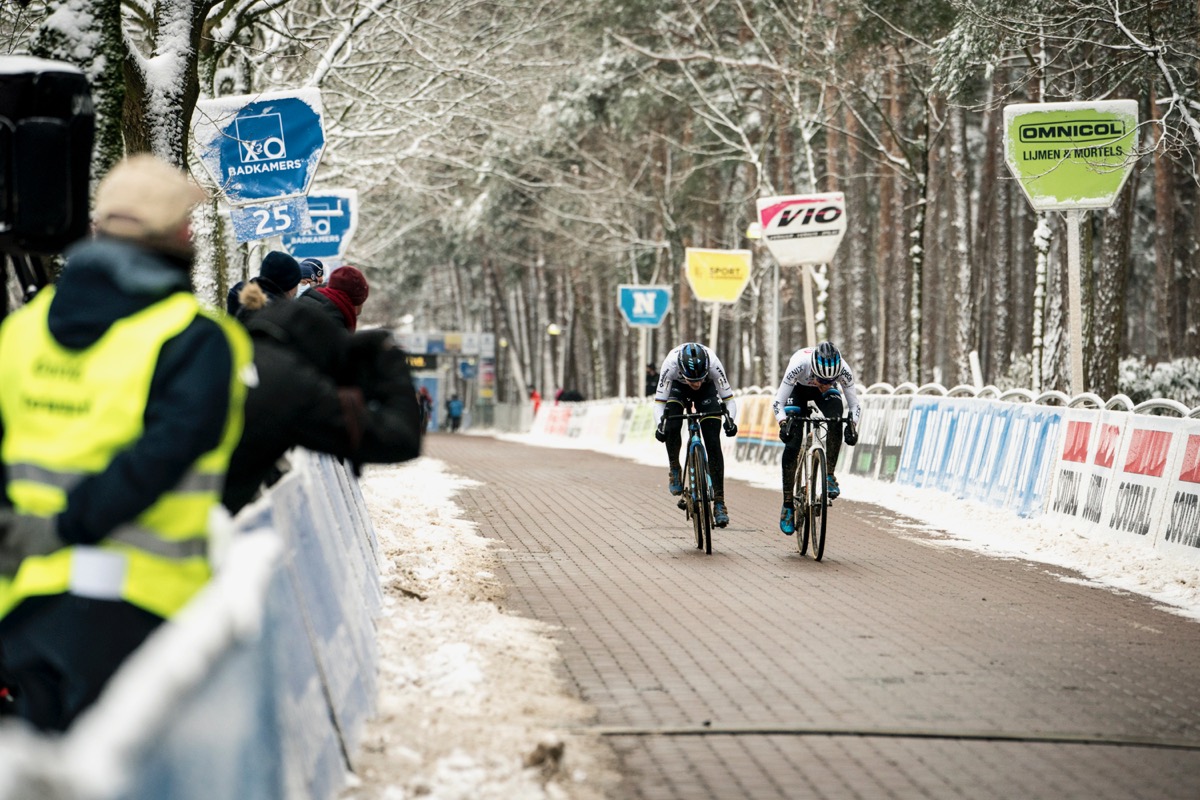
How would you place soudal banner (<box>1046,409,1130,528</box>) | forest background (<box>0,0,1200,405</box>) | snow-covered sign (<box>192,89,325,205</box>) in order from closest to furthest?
soudal banner (<box>1046,409,1130,528</box>) < snow-covered sign (<box>192,89,325,205</box>) < forest background (<box>0,0,1200,405</box>)

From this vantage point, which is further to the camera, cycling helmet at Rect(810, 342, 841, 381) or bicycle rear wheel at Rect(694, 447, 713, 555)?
bicycle rear wheel at Rect(694, 447, 713, 555)

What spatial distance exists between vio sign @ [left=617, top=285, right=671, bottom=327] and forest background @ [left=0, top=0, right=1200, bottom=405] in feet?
9.13

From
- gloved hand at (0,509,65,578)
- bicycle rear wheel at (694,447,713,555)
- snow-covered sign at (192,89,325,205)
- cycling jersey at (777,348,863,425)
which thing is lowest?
bicycle rear wheel at (694,447,713,555)

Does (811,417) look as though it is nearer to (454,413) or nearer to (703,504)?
(703,504)

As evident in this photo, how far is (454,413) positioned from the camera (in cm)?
6806

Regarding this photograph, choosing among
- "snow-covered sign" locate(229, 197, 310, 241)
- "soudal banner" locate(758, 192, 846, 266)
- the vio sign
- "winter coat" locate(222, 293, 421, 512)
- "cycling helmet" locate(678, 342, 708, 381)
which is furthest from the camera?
the vio sign

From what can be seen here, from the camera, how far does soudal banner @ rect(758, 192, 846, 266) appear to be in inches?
968

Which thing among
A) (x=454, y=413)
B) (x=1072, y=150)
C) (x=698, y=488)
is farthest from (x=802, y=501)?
(x=454, y=413)

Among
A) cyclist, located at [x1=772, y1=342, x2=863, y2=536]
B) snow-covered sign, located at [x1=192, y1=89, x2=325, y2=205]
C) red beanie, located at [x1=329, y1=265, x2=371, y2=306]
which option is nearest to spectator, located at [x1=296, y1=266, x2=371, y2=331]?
red beanie, located at [x1=329, y1=265, x2=371, y2=306]

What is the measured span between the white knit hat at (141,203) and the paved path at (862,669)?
2569mm

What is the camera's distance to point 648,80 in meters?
43.2

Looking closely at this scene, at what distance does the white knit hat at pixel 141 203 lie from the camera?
3.88 metres

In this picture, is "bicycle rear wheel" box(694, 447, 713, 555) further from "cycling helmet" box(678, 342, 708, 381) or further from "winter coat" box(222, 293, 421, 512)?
"winter coat" box(222, 293, 421, 512)

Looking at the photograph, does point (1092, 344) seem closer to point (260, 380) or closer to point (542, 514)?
point (542, 514)
